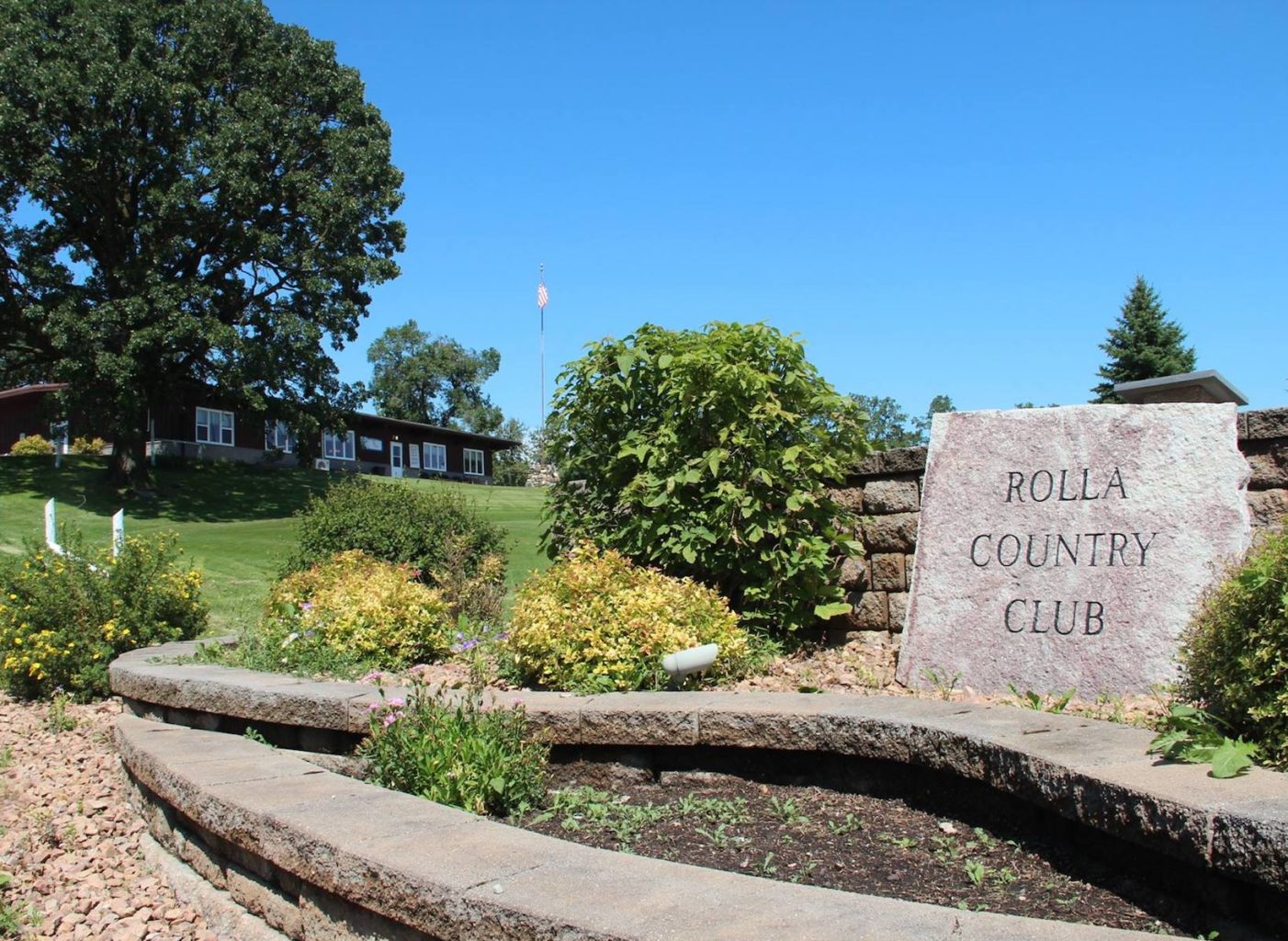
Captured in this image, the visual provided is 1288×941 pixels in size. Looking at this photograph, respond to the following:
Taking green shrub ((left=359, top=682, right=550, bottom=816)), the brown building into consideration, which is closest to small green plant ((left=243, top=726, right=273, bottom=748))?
green shrub ((left=359, top=682, right=550, bottom=816))

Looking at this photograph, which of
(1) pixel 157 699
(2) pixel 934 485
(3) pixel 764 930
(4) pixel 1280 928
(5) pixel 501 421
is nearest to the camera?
(3) pixel 764 930

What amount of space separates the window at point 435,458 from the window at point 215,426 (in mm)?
12038

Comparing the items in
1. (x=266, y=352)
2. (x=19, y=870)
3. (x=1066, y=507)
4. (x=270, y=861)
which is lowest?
(x=19, y=870)

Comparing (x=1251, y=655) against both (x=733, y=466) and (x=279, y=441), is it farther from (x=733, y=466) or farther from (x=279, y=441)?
(x=279, y=441)

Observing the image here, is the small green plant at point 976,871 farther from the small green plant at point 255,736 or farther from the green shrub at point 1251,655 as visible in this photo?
the small green plant at point 255,736

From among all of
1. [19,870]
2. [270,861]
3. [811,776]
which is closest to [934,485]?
[811,776]

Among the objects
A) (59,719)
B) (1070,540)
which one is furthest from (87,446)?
(1070,540)

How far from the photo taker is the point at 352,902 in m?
2.74

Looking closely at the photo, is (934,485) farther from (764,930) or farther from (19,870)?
(19,870)

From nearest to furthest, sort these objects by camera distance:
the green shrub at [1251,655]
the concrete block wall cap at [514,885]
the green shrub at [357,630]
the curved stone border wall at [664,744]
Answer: the concrete block wall cap at [514,885] → the curved stone border wall at [664,744] → the green shrub at [1251,655] → the green shrub at [357,630]

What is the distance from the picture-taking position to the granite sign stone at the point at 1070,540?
4.91 m

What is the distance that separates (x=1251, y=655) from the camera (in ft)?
10.5

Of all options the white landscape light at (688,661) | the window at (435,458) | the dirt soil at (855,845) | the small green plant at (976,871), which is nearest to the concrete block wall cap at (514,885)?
the dirt soil at (855,845)

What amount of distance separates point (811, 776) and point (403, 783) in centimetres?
154
